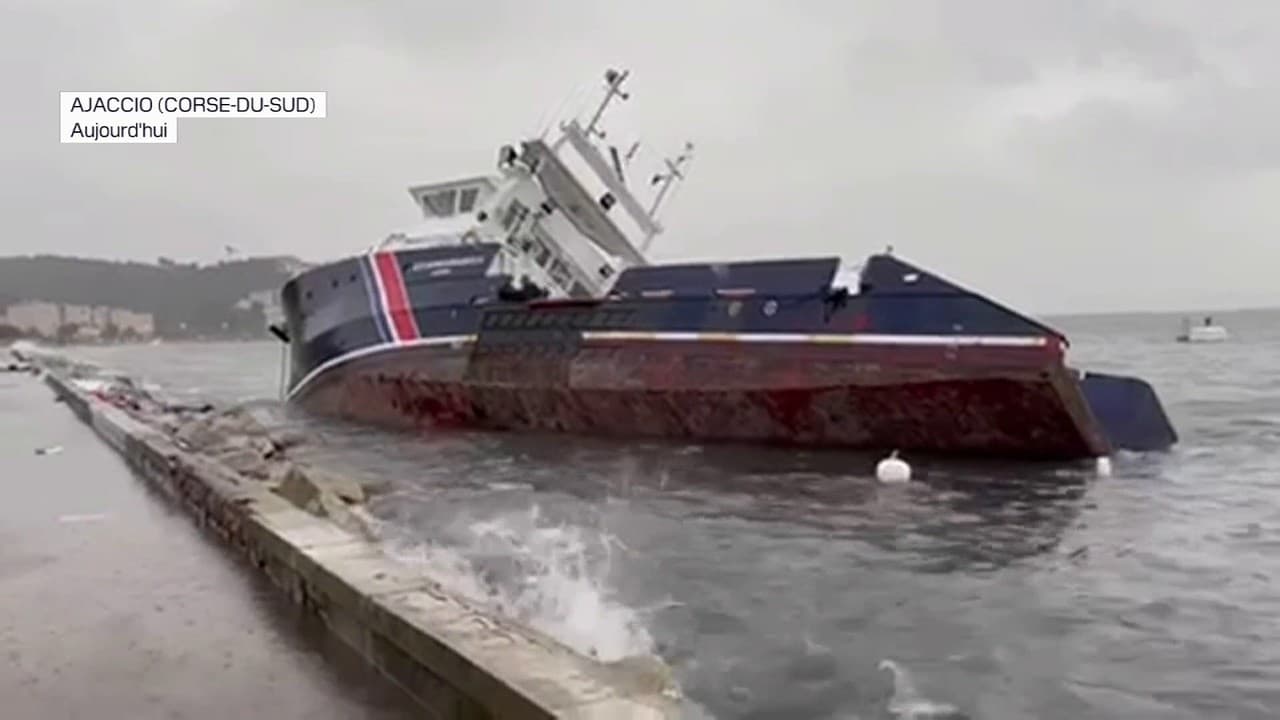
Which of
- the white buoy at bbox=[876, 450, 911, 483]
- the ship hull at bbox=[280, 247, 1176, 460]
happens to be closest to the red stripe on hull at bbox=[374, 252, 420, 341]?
the ship hull at bbox=[280, 247, 1176, 460]

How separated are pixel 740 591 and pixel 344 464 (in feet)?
29.0

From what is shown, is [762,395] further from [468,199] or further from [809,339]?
[468,199]

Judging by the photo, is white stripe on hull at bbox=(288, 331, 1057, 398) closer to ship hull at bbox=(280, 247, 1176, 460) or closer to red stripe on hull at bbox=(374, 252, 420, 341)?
ship hull at bbox=(280, 247, 1176, 460)

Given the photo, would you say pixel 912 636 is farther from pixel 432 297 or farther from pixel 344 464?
pixel 432 297

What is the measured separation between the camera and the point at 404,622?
4602mm

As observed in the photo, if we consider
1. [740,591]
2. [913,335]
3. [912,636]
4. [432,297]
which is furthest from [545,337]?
[912,636]

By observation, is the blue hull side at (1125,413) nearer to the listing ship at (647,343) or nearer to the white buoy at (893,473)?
the listing ship at (647,343)

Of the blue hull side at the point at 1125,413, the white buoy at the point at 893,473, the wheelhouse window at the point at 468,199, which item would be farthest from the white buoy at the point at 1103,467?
the wheelhouse window at the point at 468,199

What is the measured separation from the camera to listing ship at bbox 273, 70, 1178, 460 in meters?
14.1

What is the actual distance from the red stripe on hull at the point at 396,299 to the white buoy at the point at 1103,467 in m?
11.2

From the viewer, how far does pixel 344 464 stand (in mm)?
14781

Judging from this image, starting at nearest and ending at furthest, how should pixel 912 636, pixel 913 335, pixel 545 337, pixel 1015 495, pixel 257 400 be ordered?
pixel 912 636 < pixel 1015 495 < pixel 913 335 < pixel 545 337 < pixel 257 400

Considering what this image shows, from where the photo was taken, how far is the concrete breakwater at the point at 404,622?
12.6 feet

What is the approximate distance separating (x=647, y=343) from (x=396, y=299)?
5442 mm
